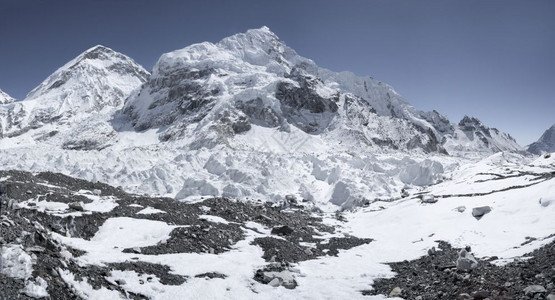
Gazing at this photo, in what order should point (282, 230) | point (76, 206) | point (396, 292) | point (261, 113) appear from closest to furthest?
point (396, 292)
point (76, 206)
point (282, 230)
point (261, 113)

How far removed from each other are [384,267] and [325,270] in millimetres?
3425

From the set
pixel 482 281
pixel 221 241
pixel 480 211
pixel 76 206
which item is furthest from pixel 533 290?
pixel 76 206

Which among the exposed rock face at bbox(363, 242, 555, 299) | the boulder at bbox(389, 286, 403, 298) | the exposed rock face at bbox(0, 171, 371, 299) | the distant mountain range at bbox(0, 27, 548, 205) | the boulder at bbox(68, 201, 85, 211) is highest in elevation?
the distant mountain range at bbox(0, 27, 548, 205)

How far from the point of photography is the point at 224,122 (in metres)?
154

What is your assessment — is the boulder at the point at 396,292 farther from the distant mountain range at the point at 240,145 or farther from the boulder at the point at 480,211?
the distant mountain range at the point at 240,145

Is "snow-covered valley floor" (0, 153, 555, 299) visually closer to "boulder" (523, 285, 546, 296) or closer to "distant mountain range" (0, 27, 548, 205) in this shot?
"boulder" (523, 285, 546, 296)

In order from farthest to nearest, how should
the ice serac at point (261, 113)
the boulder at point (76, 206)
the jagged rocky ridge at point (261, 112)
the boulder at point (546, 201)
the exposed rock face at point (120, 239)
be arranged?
the jagged rocky ridge at point (261, 112) → the ice serac at point (261, 113) → the boulder at point (76, 206) → the boulder at point (546, 201) → the exposed rock face at point (120, 239)

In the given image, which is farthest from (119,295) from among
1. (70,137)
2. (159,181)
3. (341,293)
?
(70,137)

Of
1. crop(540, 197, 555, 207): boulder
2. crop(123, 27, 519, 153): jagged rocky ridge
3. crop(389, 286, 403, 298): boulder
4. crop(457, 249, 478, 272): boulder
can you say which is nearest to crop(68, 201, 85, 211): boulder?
crop(389, 286, 403, 298): boulder

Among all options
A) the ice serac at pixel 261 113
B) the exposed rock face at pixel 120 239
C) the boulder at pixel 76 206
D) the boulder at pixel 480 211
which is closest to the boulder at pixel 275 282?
the exposed rock face at pixel 120 239

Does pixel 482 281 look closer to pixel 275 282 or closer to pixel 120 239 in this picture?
pixel 275 282

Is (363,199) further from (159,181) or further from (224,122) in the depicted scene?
(224,122)

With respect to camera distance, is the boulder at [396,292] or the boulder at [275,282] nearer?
the boulder at [396,292]

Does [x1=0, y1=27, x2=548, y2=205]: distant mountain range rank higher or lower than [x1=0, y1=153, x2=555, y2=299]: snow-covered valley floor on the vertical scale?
higher
